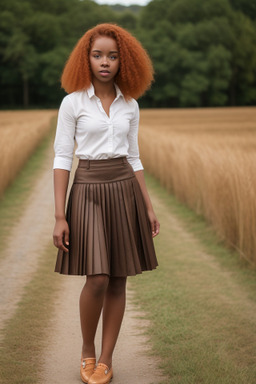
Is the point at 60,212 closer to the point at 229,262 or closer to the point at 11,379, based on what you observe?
the point at 11,379

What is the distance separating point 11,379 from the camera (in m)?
2.75

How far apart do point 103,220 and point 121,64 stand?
2.32 ft

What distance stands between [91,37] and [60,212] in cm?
79

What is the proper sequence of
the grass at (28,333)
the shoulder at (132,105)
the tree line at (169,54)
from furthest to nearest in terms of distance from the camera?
the tree line at (169,54) < the grass at (28,333) < the shoulder at (132,105)

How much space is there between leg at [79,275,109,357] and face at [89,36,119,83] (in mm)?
884

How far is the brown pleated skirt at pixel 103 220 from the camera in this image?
8.25 ft

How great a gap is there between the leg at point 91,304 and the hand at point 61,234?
187 millimetres

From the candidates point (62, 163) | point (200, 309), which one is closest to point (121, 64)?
point (62, 163)

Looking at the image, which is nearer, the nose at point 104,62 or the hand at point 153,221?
the nose at point 104,62

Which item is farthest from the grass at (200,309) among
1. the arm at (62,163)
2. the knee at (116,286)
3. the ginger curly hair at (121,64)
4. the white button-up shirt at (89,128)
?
the ginger curly hair at (121,64)

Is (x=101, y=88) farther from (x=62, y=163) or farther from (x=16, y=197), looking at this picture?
(x=16, y=197)

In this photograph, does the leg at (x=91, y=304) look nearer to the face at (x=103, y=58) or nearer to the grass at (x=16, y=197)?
the face at (x=103, y=58)

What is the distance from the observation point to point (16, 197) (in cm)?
924

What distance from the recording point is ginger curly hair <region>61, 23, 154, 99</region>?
101 inches
